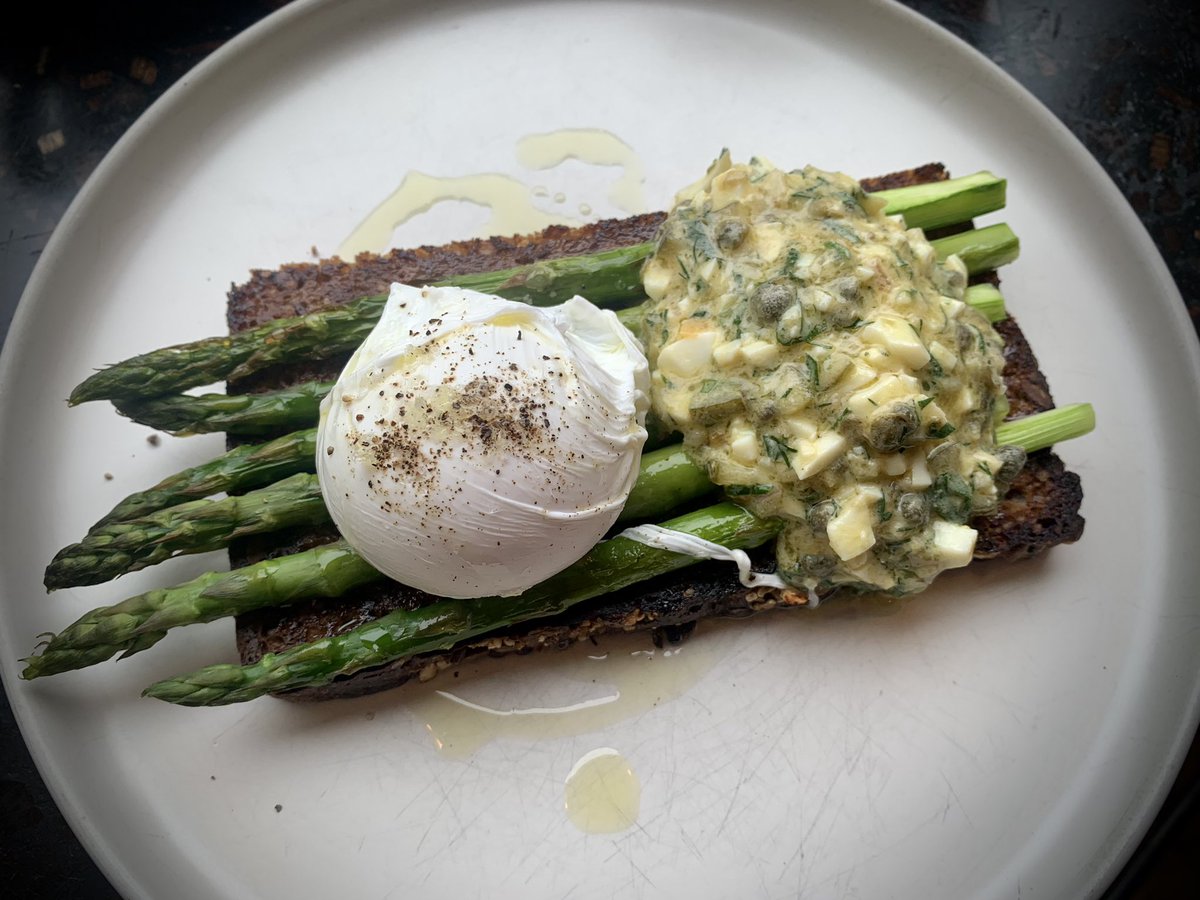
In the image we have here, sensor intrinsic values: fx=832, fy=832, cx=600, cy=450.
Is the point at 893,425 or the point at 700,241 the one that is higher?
the point at 700,241

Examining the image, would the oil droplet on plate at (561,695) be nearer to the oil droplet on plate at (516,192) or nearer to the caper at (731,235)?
the caper at (731,235)

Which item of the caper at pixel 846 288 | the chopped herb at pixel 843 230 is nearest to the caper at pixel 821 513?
the caper at pixel 846 288

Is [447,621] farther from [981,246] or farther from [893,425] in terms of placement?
[981,246]

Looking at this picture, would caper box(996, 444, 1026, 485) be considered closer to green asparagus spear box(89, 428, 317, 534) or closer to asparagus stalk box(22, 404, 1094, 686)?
asparagus stalk box(22, 404, 1094, 686)

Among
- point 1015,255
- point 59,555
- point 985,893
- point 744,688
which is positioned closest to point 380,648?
point 59,555

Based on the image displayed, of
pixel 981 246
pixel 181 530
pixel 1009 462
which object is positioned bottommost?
pixel 181 530

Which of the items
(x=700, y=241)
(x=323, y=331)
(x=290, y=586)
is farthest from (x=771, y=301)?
(x=290, y=586)
